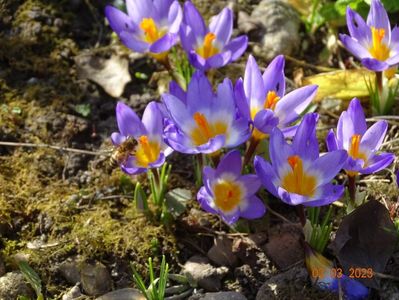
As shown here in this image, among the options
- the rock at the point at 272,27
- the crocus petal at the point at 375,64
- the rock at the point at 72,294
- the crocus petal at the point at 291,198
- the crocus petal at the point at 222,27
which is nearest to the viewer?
the crocus petal at the point at 291,198

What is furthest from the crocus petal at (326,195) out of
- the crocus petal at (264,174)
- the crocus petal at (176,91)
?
the crocus petal at (176,91)

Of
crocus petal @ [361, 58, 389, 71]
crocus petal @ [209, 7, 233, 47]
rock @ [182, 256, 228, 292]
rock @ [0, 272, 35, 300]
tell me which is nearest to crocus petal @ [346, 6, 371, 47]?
crocus petal @ [361, 58, 389, 71]

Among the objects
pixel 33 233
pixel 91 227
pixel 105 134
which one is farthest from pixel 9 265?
pixel 105 134

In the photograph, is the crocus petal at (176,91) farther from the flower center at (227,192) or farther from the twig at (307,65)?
the twig at (307,65)

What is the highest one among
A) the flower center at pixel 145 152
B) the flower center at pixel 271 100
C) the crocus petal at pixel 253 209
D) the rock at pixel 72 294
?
the flower center at pixel 271 100

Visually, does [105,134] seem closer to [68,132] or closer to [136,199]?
[68,132]

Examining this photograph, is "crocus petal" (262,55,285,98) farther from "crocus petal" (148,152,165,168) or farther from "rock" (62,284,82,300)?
"rock" (62,284,82,300)
